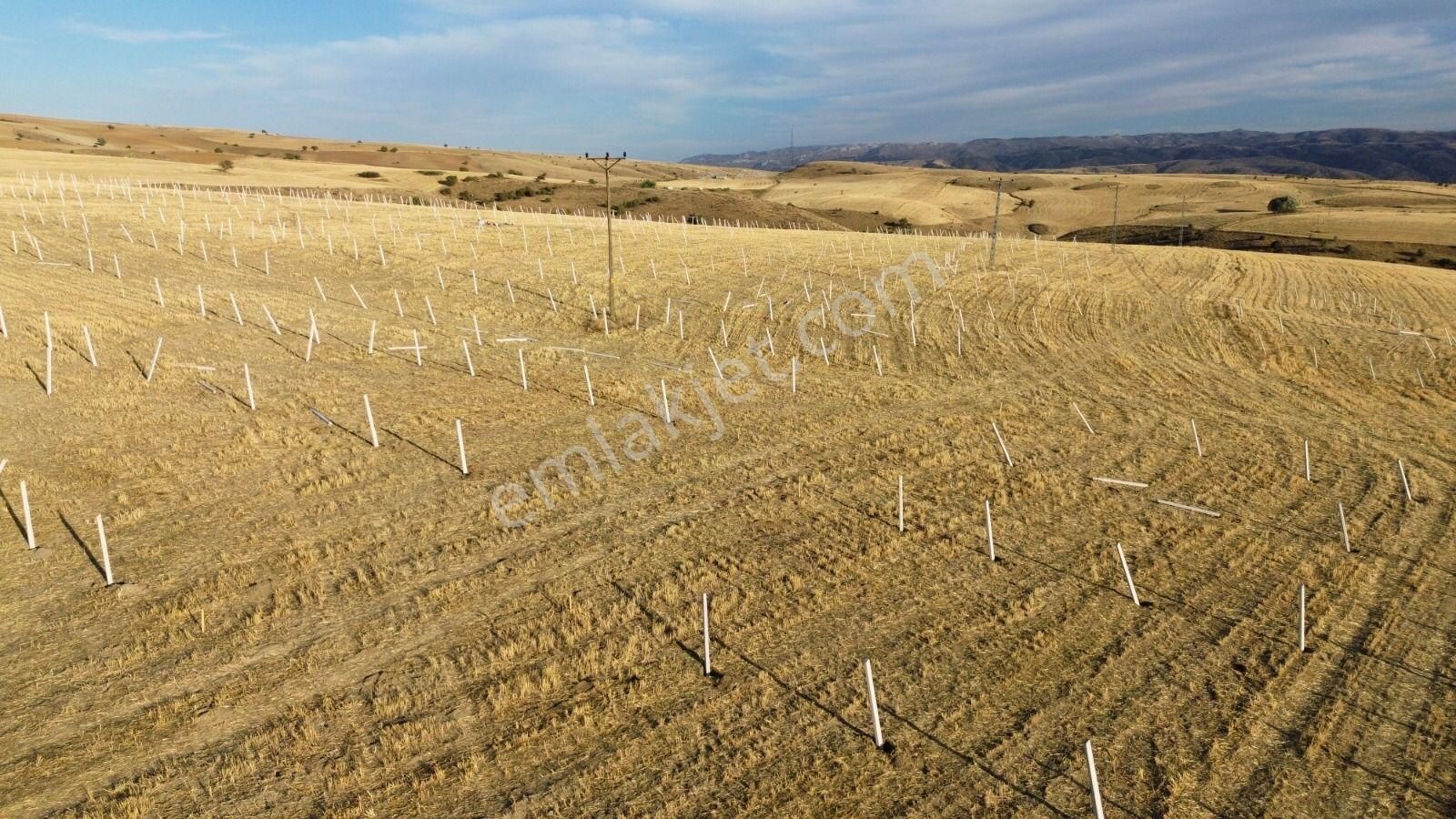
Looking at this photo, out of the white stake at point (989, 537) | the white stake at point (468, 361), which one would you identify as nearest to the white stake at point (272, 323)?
the white stake at point (468, 361)

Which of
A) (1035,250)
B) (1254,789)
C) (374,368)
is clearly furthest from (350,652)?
(1035,250)

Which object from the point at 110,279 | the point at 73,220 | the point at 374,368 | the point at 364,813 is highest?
the point at 73,220

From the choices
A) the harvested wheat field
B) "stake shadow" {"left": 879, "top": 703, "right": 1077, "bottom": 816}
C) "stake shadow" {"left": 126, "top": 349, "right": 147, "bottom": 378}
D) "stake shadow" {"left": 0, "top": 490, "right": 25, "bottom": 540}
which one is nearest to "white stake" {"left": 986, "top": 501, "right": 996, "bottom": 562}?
the harvested wheat field

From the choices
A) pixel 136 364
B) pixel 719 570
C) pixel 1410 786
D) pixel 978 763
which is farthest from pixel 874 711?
pixel 136 364

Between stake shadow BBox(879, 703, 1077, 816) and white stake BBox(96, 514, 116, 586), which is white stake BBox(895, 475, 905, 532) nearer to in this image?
stake shadow BBox(879, 703, 1077, 816)

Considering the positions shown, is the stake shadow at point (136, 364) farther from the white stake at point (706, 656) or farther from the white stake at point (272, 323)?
the white stake at point (706, 656)

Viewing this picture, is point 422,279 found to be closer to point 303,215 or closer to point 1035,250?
point 303,215

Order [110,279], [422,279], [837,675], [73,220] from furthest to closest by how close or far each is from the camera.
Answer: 1. [73,220]
2. [422,279]
3. [110,279]
4. [837,675]
